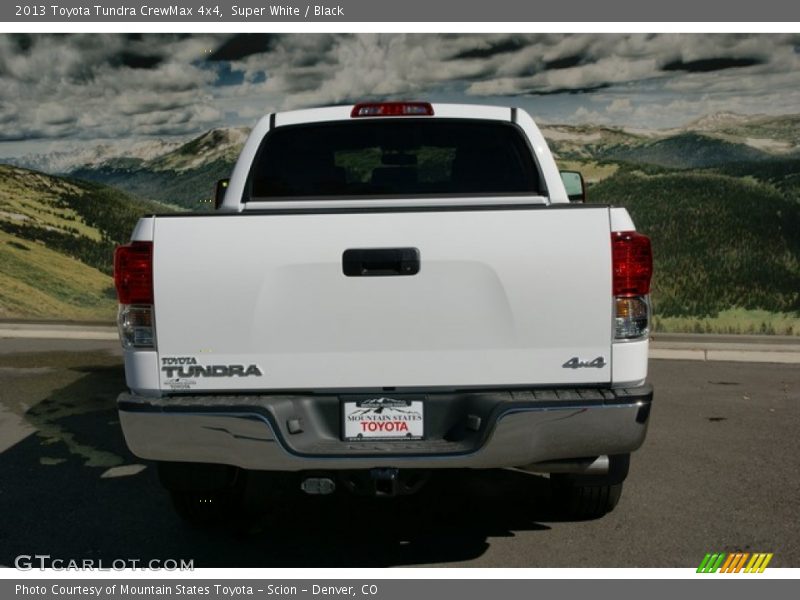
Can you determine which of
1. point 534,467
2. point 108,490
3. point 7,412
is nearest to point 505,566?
point 534,467

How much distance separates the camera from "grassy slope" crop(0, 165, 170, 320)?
14.1m

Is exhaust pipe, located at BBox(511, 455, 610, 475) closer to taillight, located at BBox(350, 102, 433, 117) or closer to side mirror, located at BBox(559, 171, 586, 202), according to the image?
side mirror, located at BBox(559, 171, 586, 202)

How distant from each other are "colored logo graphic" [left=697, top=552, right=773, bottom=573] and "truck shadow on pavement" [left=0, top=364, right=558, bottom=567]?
825 millimetres

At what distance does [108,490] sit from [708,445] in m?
3.96

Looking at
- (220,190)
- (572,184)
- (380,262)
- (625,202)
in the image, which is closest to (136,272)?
(380,262)

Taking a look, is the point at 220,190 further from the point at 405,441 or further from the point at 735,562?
the point at 735,562

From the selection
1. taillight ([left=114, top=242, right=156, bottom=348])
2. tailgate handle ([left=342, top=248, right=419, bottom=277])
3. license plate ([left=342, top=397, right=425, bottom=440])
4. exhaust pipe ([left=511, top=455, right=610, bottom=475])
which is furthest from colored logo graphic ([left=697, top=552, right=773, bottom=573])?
taillight ([left=114, top=242, right=156, bottom=348])

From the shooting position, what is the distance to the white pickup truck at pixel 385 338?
148 inches

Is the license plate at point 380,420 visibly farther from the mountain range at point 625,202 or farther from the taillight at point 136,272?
the mountain range at point 625,202

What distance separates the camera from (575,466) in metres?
4.09

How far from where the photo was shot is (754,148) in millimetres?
13742

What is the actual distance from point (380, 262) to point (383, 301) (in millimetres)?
159

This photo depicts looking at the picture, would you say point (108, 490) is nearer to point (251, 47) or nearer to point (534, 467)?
point (534, 467)

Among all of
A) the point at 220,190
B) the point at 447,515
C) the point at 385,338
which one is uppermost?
the point at 220,190
